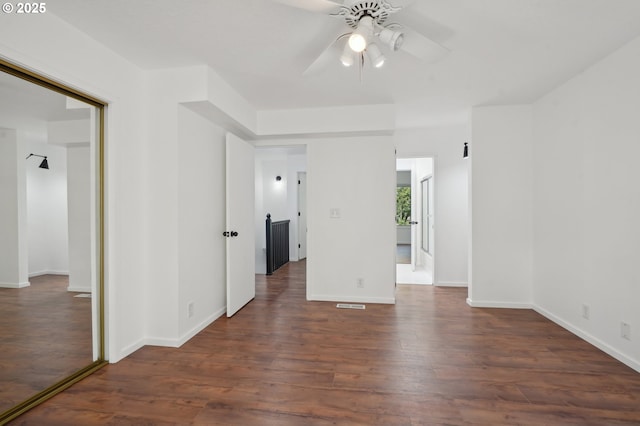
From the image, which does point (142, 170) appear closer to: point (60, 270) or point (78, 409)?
point (60, 270)

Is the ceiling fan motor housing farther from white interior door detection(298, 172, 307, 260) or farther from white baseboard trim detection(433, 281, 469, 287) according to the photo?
white interior door detection(298, 172, 307, 260)

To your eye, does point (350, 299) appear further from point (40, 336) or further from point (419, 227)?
point (419, 227)

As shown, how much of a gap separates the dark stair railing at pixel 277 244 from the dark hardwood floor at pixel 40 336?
10.4ft

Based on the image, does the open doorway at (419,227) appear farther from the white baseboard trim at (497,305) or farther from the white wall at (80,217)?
the white wall at (80,217)

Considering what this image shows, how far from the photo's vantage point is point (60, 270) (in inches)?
85.2

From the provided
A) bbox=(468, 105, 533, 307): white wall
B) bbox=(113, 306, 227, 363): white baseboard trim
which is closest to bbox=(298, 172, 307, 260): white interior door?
bbox=(468, 105, 533, 307): white wall

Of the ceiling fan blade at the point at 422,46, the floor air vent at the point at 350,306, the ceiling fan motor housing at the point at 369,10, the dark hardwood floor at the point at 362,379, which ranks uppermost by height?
the ceiling fan motor housing at the point at 369,10

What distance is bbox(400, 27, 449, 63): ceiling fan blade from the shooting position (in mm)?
1714

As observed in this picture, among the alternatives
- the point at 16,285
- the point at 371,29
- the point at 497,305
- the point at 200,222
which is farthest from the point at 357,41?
the point at 497,305

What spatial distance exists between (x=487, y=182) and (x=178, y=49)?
347cm

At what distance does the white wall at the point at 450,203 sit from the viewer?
4.50 m

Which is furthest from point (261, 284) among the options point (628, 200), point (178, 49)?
point (628, 200)

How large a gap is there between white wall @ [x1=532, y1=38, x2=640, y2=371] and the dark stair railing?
13.0 ft

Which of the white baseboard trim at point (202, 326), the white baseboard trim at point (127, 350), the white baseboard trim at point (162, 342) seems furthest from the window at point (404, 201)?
the white baseboard trim at point (127, 350)
